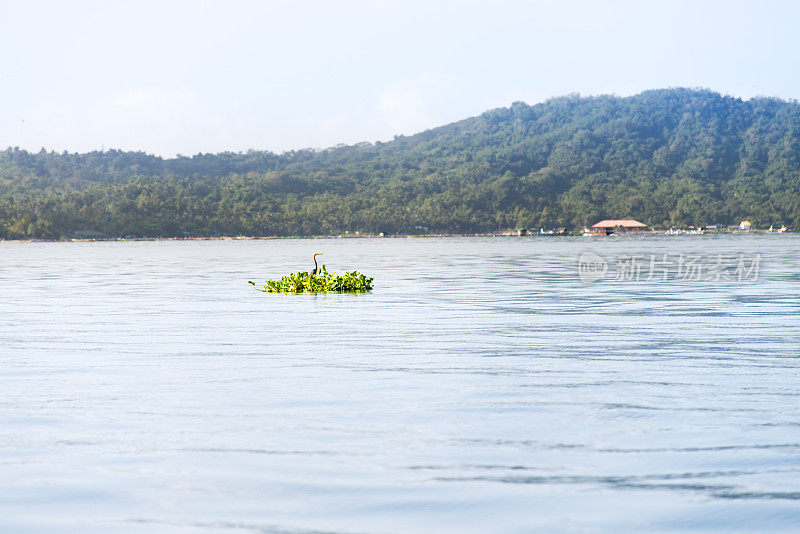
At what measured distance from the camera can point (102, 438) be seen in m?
10.3

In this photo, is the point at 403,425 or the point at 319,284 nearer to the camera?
the point at 403,425

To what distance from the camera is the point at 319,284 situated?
1394 inches

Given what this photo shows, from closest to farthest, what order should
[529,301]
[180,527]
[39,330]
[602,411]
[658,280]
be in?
[180,527]
[602,411]
[39,330]
[529,301]
[658,280]

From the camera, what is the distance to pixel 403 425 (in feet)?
35.6

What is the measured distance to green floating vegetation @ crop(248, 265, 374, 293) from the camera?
1368 inches

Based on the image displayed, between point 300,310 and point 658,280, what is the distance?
20141mm

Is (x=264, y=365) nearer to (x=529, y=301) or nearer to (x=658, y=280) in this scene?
(x=529, y=301)

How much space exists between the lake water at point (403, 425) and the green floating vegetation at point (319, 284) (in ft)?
36.8

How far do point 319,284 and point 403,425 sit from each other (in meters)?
24.8

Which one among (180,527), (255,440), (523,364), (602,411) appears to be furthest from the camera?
(523,364)

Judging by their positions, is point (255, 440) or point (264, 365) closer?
point (255, 440)

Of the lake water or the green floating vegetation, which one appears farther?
the green floating vegetation

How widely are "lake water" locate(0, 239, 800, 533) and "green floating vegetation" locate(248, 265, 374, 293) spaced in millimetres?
11217

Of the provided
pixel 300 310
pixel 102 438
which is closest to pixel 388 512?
pixel 102 438
